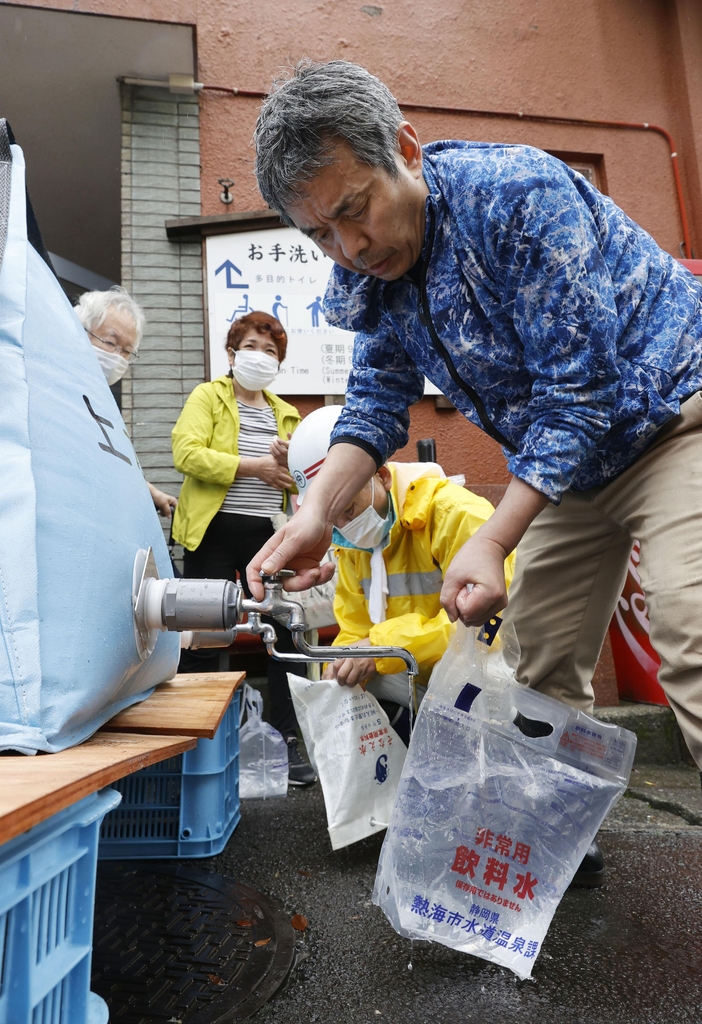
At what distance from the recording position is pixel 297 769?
2721mm

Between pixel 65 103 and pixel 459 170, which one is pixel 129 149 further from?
pixel 459 170

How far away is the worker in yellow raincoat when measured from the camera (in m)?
1.99

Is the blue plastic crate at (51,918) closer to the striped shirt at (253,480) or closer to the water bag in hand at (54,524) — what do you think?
the water bag in hand at (54,524)

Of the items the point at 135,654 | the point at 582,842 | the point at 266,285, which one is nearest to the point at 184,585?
the point at 135,654

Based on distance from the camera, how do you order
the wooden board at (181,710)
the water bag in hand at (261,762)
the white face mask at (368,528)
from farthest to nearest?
the water bag in hand at (261,762), the white face mask at (368,528), the wooden board at (181,710)

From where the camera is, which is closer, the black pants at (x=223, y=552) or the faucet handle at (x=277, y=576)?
the faucet handle at (x=277, y=576)

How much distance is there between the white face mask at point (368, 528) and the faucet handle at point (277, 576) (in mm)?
Result: 461

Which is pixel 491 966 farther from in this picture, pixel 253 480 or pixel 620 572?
pixel 253 480

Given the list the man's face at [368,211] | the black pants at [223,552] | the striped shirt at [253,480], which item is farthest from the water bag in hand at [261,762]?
the man's face at [368,211]

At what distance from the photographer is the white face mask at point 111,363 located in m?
2.80

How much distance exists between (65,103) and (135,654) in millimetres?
4234

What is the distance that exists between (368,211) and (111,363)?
6.15 feet

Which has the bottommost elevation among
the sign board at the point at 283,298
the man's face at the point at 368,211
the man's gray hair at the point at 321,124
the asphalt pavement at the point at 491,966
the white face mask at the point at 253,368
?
the asphalt pavement at the point at 491,966

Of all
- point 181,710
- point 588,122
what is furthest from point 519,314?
point 588,122
